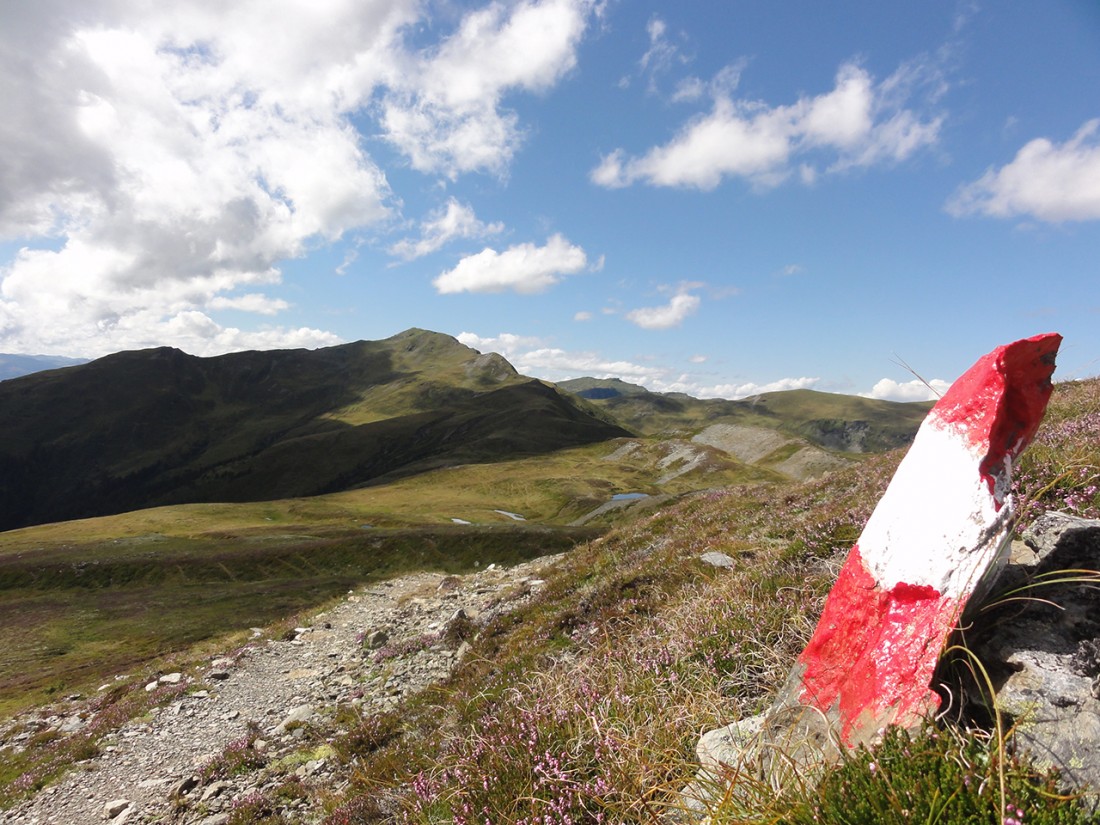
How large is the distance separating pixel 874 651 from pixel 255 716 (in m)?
20.2

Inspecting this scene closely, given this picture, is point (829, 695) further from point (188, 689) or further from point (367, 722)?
point (188, 689)

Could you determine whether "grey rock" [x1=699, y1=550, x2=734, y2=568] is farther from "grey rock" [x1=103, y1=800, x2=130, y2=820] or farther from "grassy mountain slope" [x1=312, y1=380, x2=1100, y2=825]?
"grey rock" [x1=103, y1=800, x2=130, y2=820]

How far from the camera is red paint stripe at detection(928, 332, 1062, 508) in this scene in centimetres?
428

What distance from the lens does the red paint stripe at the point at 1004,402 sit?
4.28 m

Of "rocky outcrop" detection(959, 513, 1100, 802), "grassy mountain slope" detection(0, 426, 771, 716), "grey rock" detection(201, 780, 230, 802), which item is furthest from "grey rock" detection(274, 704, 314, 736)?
"grassy mountain slope" detection(0, 426, 771, 716)

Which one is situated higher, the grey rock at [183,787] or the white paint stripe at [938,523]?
the white paint stripe at [938,523]

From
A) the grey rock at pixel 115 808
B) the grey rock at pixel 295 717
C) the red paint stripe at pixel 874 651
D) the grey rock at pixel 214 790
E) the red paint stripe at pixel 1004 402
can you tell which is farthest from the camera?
the grey rock at pixel 295 717

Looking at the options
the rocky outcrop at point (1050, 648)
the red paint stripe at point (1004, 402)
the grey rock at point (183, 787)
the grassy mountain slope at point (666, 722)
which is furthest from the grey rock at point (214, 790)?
the red paint stripe at point (1004, 402)

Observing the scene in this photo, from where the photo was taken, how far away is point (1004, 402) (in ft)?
14.2

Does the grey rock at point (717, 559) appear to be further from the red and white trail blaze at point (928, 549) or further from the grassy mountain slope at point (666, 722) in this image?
the red and white trail blaze at point (928, 549)

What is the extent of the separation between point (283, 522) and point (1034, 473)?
122 m

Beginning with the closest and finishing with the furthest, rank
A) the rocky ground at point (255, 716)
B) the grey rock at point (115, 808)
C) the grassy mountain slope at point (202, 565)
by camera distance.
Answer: the rocky ground at point (255, 716) → the grey rock at point (115, 808) → the grassy mountain slope at point (202, 565)

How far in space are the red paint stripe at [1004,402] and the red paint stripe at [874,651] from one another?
111 cm

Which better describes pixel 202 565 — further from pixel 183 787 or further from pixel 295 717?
pixel 183 787
